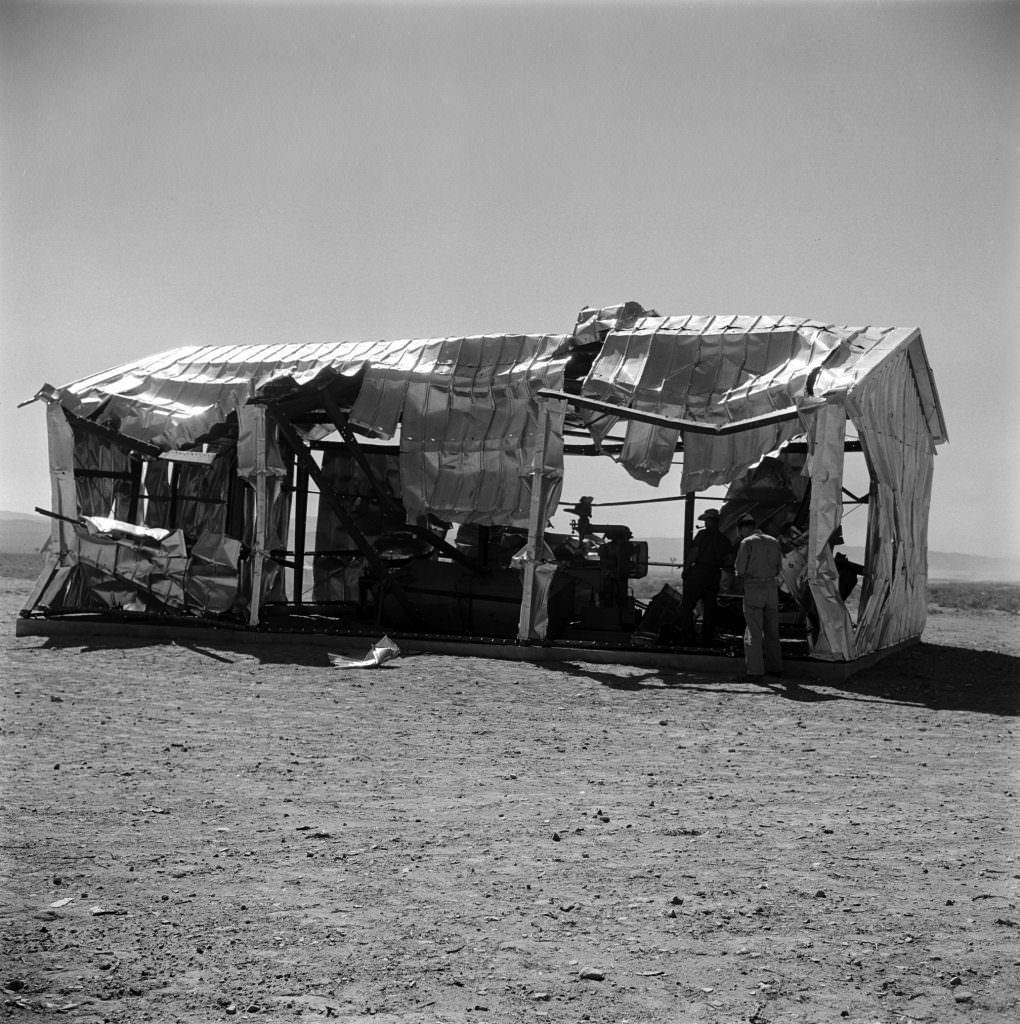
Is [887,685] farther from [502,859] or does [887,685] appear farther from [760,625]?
[502,859]

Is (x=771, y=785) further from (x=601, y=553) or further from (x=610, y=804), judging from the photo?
(x=601, y=553)

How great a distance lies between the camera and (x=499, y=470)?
16.6 metres

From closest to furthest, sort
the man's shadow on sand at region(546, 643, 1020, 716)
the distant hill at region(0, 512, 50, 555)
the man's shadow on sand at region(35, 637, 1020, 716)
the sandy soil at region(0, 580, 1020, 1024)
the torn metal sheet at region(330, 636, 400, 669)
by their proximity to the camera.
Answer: the sandy soil at region(0, 580, 1020, 1024), the man's shadow on sand at region(546, 643, 1020, 716), the man's shadow on sand at region(35, 637, 1020, 716), the torn metal sheet at region(330, 636, 400, 669), the distant hill at region(0, 512, 50, 555)

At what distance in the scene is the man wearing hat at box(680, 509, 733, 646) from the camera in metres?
15.6

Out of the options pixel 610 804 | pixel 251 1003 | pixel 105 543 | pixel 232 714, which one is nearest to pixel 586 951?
pixel 251 1003

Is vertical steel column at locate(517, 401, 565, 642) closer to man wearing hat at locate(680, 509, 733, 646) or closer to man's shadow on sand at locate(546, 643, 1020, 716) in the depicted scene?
man's shadow on sand at locate(546, 643, 1020, 716)

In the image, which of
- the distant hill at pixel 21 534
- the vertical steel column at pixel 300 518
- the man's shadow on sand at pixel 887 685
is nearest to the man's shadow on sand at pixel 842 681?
the man's shadow on sand at pixel 887 685

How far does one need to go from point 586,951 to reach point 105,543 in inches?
565

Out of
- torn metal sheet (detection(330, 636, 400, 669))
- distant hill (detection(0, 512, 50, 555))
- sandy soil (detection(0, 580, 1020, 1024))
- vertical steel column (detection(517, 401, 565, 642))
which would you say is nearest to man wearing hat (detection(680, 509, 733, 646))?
vertical steel column (detection(517, 401, 565, 642))

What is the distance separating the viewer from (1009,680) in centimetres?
1527

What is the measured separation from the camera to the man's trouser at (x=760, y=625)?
45.5 feet

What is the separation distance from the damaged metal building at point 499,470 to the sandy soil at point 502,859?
372 centimetres

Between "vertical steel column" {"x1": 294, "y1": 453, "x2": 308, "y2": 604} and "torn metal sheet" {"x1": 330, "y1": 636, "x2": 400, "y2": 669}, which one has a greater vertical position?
"vertical steel column" {"x1": 294, "y1": 453, "x2": 308, "y2": 604}

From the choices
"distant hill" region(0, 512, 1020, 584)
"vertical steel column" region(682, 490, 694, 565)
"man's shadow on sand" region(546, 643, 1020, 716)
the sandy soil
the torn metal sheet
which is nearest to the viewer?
the sandy soil
